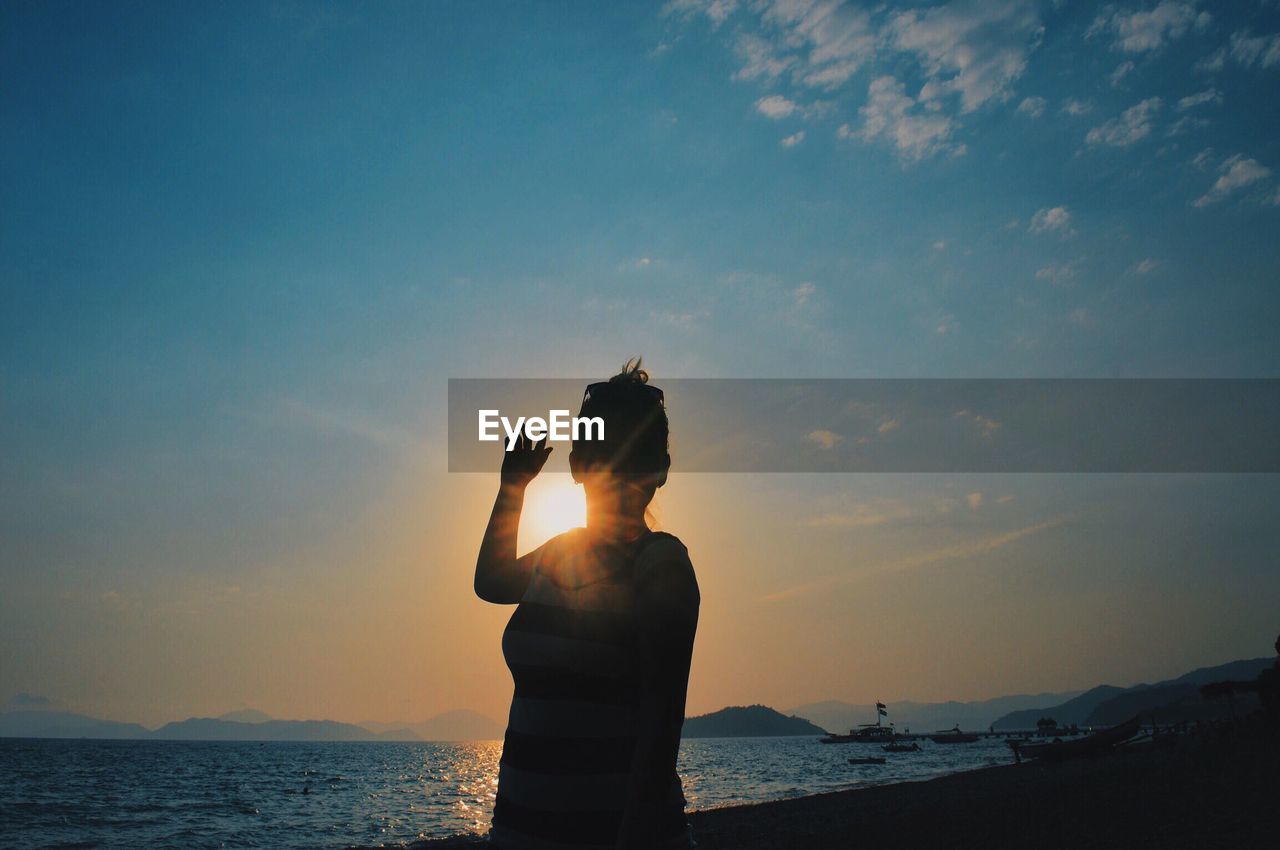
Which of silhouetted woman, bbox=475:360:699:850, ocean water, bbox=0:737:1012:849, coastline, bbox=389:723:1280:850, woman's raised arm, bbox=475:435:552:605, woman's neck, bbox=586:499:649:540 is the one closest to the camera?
silhouetted woman, bbox=475:360:699:850

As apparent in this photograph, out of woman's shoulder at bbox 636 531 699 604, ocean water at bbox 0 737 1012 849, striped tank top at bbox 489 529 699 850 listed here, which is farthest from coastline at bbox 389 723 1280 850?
woman's shoulder at bbox 636 531 699 604

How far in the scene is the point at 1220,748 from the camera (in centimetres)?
3428

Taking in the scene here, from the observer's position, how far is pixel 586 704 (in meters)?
1.66

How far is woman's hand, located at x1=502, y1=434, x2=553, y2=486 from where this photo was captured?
1993 millimetres

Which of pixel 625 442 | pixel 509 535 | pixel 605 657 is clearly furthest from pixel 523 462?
Result: pixel 605 657

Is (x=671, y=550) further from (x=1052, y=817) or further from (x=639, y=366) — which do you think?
(x=1052, y=817)

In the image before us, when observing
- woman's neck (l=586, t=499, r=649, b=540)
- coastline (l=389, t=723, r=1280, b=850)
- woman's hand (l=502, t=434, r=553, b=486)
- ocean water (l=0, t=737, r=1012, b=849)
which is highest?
woman's hand (l=502, t=434, r=553, b=486)

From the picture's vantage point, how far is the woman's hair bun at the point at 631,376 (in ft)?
6.35

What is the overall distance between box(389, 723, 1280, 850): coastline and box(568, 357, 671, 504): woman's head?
16286 millimetres

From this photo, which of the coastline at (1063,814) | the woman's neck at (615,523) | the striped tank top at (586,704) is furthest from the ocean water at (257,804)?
the woman's neck at (615,523)

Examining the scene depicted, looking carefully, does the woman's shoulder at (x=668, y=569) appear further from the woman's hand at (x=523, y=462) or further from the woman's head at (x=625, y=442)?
the woman's hand at (x=523, y=462)

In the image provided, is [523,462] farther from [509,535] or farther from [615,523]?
[615,523]

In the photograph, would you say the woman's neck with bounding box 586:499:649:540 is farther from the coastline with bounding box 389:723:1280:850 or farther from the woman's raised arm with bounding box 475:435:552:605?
the coastline with bounding box 389:723:1280:850

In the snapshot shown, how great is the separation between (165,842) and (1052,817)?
32.2m
